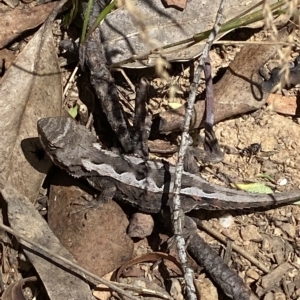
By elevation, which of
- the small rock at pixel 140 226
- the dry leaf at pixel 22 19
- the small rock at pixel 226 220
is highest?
the dry leaf at pixel 22 19

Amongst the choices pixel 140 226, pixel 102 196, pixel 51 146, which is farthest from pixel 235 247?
pixel 51 146

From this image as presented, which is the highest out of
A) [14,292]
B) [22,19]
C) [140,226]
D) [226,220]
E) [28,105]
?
[22,19]

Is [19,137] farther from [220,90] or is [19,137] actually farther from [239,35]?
[239,35]

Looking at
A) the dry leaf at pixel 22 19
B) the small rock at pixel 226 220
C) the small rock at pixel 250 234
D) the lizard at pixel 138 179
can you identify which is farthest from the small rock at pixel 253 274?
the dry leaf at pixel 22 19

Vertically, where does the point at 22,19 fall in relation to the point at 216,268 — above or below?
above

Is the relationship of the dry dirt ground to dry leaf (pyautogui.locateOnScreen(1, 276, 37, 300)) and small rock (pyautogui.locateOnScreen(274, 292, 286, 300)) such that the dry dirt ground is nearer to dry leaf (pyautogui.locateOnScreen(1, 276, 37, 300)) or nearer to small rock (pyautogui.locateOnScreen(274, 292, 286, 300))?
small rock (pyautogui.locateOnScreen(274, 292, 286, 300))

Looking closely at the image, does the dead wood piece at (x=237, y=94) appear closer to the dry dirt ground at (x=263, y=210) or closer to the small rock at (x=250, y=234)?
the dry dirt ground at (x=263, y=210)

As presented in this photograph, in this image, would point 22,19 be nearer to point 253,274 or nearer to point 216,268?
point 216,268

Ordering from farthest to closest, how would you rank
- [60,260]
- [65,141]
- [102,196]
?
[102,196]
[65,141]
[60,260]
